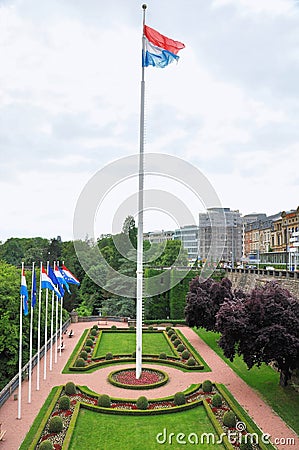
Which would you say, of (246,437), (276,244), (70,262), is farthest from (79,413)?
(276,244)

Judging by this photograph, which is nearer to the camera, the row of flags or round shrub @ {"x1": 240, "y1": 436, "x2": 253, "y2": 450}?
round shrub @ {"x1": 240, "y1": 436, "x2": 253, "y2": 450}

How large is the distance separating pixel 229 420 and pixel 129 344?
16.1 meters

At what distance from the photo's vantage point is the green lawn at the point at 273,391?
1702 cm

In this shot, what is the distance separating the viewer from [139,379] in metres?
21.4

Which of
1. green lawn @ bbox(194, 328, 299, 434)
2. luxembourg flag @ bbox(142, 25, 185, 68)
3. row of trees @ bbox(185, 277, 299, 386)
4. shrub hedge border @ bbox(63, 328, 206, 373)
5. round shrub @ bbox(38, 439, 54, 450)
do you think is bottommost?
shrub hedge border @ bbox(63, 328, 206, 373)

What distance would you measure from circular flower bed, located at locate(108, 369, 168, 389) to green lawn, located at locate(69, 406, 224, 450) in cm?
344

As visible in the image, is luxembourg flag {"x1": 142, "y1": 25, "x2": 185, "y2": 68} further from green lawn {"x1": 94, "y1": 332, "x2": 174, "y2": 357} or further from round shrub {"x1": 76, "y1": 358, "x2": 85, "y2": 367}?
green lawn {"x1": 94, "y1": 332, "x2": 174, "y2": 357}

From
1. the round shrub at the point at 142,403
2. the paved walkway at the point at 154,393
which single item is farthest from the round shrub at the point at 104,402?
the paved walkway at the point at 154,393

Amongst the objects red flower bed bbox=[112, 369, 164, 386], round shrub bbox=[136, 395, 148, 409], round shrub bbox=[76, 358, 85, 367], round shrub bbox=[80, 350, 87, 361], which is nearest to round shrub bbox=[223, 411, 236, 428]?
round shrub bbox=[136, 395, 148, 409]

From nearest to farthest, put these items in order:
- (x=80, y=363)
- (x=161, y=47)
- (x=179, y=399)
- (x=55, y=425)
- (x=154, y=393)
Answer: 1. (x=55, y=425)
2. (x=179, y=399)
3. (x=161, y=47)
4. (x=154, y=393)
5. (x=80, y=363)

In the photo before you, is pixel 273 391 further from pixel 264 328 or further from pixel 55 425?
pixel 55 425

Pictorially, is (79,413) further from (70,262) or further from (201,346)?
(70,262)

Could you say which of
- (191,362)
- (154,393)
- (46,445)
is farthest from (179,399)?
(191,362)

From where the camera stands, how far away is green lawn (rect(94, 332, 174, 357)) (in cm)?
2845
